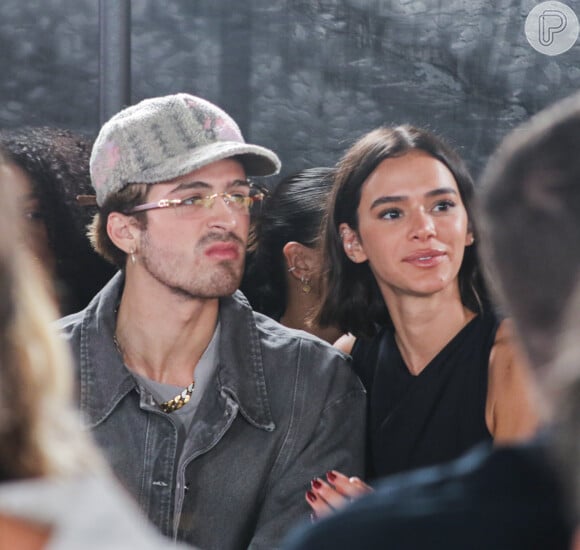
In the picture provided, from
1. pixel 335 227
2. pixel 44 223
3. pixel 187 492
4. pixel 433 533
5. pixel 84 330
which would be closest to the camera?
pixel 433 533

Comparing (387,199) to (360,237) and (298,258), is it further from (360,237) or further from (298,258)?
(298,258)

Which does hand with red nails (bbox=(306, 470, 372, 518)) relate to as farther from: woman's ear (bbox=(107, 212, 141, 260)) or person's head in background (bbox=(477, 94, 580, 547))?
person's head in background (bbox=(477, 94, 580, 547))

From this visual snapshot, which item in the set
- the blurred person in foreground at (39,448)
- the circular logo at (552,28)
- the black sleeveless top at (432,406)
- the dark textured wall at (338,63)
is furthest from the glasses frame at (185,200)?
the blurred person in foreground at (39,448)

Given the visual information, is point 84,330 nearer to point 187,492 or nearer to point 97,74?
point 187,492

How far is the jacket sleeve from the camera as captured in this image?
2.12 metres

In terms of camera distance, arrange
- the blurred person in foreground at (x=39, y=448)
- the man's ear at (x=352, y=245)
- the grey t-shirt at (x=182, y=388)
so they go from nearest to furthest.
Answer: the blurred person in foreground at (x=39, y=448), the grey t-shirt at (x=182, y=388), the man's ear at (x=352, y=245)

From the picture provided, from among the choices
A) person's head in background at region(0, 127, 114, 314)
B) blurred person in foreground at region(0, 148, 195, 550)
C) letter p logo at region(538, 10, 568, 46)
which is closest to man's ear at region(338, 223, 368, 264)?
person's head in background at region(0, 127, 114, 314)

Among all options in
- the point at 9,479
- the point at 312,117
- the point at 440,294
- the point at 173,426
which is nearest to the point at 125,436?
the point at 173,426

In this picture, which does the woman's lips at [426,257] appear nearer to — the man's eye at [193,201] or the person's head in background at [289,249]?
the man's eye at [193,201]

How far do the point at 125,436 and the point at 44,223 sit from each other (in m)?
1.02

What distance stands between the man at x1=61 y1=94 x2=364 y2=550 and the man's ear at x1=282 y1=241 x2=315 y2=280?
539 millimetres

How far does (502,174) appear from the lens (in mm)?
729

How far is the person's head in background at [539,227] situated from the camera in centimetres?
69

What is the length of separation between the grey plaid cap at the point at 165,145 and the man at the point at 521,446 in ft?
5.45
